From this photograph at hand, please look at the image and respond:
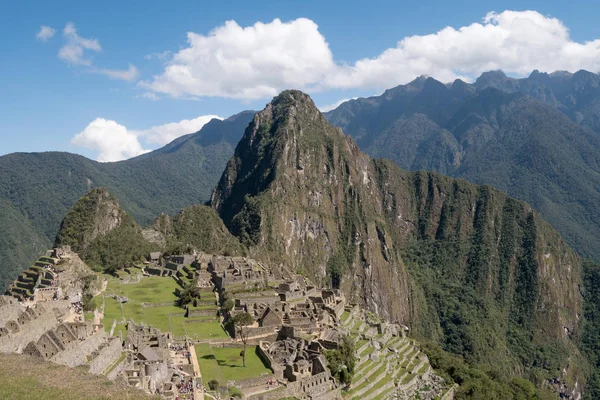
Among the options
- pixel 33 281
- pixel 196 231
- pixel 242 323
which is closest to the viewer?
pixel 242 323

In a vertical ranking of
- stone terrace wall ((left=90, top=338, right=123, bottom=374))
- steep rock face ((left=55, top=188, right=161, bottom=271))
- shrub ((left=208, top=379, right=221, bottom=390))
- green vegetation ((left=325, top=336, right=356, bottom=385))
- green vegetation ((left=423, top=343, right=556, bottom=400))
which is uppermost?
steep rock face ((left=55, top=188, right=161, bottom=271))

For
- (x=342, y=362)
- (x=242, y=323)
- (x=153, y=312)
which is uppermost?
(x=153, y=312)

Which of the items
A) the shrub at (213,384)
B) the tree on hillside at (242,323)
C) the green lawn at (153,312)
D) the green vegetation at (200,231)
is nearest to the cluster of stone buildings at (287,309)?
the tree on hillside at (242,323)

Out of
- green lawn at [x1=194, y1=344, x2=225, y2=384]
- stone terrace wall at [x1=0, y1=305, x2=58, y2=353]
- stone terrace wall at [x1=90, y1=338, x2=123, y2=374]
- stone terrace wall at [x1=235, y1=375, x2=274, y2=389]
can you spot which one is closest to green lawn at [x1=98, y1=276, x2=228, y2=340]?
green lawn at [x1=194, y1=344, x2=225, y2=384]

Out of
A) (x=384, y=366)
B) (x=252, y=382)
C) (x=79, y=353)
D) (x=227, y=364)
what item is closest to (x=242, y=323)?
(x=227, y=364)

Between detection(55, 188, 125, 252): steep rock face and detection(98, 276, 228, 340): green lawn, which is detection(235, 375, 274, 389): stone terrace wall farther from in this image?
detection(55, 188, 125, 252): steep rock face

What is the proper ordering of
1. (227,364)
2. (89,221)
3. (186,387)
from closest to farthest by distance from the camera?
1. (186,387)
2. (227,364)
3. (89,221)

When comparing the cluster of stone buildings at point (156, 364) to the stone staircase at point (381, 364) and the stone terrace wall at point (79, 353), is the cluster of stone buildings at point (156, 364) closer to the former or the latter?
the stone terrace wall at point (79, 353)

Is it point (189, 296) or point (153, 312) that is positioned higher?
point (189, 296)

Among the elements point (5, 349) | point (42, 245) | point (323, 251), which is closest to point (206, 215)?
point (323, 251)

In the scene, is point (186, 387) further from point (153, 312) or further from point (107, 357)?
point (153, 312)
